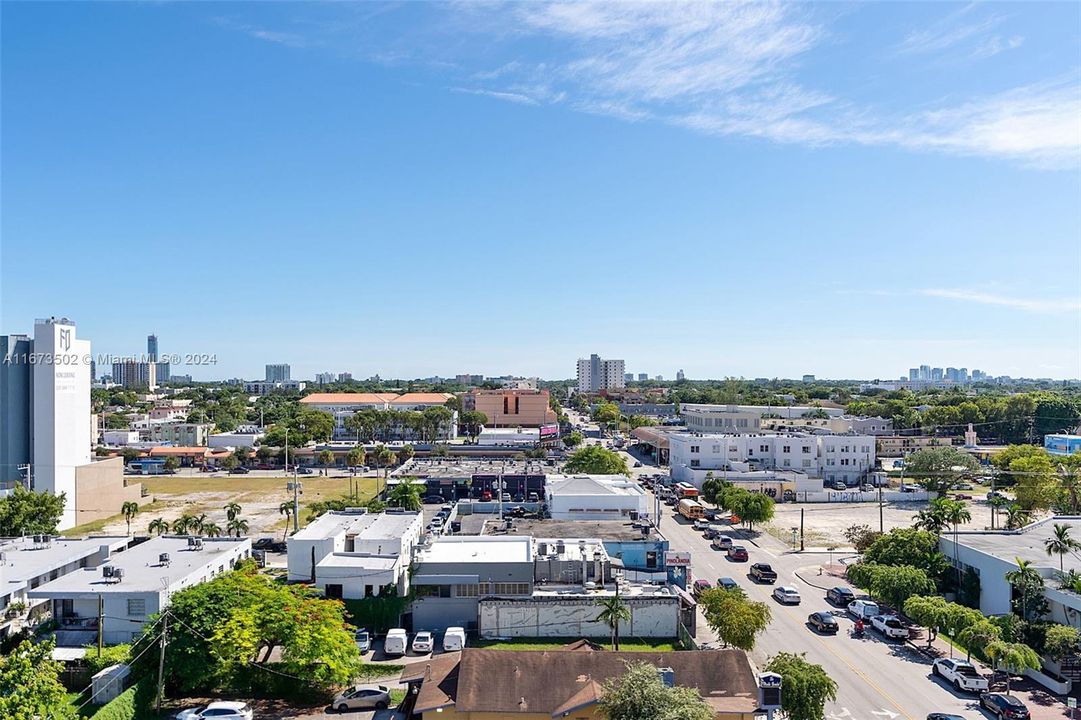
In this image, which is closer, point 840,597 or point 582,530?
point 840,597

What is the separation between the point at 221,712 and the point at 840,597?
24.1 m

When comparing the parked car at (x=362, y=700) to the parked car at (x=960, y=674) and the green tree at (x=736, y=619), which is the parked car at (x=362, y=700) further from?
the parked car at (x=960, y=674)

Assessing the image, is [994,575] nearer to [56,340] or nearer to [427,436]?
[56,340]

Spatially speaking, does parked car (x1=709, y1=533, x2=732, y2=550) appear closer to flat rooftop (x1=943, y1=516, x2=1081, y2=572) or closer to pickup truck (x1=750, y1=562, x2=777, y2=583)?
pickup truck (x1=750, y1=562, x2=777, y2=583)

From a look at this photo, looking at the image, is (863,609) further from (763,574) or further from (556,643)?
(556,643)

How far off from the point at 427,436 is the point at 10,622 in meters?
70.3

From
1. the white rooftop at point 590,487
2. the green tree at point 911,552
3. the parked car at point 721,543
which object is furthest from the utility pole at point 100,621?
the green tree at point 911,552

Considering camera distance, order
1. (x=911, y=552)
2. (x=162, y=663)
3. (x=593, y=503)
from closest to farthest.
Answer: (x=162, y=663), (x=911, y=552), (x=593, y=503)

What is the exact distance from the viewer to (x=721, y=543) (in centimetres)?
4125

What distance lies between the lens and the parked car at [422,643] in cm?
2473

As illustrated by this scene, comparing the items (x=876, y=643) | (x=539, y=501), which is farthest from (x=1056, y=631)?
(x=539, y=501)

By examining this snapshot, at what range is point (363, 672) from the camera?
75.8ft

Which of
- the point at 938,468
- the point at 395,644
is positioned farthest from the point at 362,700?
the point at 938,468

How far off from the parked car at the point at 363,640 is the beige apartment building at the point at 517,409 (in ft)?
279
